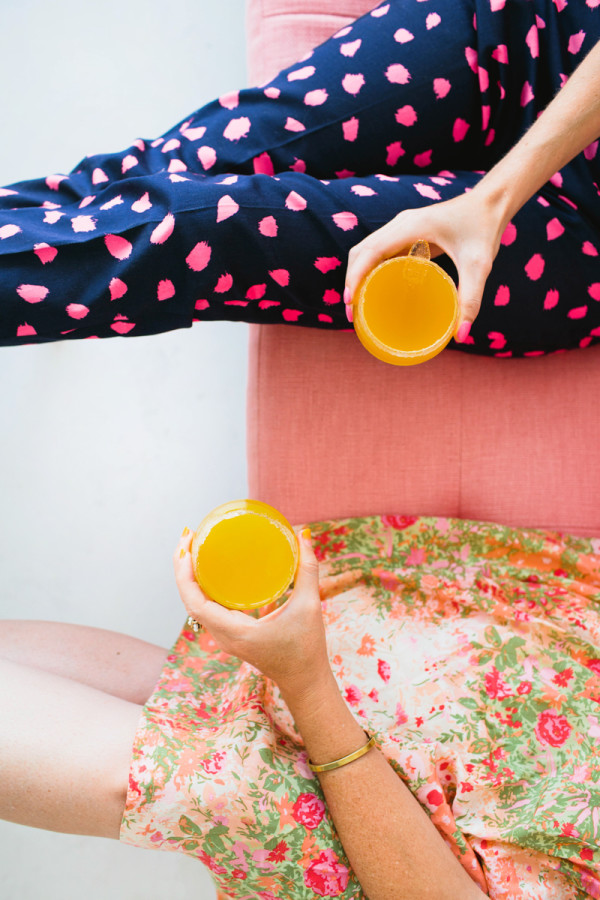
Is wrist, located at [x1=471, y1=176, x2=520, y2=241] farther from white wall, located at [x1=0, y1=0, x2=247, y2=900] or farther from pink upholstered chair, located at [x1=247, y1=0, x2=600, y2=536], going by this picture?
white wall, located at [x1=0, y1=0, x2=247, y2=900]

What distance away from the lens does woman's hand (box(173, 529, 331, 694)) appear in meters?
0.73

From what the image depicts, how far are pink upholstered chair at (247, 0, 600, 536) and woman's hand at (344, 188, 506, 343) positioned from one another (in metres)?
0.30

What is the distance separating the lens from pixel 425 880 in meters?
0.77

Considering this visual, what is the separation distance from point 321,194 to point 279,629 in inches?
23.2

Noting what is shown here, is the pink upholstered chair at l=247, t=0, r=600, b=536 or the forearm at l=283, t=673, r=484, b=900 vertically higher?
the pink upholstered chair at l=247, t=0, r=600, b=536

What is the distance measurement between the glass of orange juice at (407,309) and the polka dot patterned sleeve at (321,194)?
0.45 feet

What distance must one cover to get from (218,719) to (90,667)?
0.24 meters

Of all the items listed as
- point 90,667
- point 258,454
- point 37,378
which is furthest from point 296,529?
point 37,378

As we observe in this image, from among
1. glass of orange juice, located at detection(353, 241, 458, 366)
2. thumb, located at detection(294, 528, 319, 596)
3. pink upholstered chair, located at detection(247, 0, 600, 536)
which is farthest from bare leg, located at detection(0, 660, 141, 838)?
glass of orange juice, located at detection(353, 241, 458, 366)

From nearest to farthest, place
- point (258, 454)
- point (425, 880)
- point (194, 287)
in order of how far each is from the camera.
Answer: point (425, 880) → point (194, 287) → point (258, 454)

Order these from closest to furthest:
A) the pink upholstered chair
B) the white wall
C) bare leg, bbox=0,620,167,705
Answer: bare leg, bbox=0,620,167,705 → the pink upholstered chair → the white wall

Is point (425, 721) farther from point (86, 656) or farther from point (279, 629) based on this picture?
point (86, 656)

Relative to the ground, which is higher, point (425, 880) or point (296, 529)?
point (296, 529)

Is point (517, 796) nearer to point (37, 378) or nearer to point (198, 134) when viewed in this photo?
point (198, 134)
